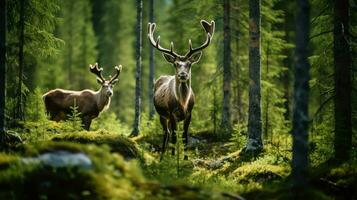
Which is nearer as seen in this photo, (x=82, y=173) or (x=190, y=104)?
(x=82, y=173)

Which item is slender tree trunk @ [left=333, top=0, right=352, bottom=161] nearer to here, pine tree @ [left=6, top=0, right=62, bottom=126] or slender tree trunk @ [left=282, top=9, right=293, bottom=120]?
pine tree @ [left=6, top=0, right=62, bottom=126]

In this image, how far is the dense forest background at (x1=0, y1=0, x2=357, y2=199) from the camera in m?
10.8

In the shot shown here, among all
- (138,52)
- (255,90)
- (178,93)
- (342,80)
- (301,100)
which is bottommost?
(301,100)

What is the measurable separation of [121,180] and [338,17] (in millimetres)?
6582

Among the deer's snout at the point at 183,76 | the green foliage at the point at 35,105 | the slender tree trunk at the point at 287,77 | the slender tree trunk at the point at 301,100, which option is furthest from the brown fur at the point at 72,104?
the slender tree trunk at the point at 301,100

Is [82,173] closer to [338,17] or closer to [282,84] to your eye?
[338,17]

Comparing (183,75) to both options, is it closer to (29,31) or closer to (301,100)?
(301,100)

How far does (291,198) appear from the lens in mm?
7957

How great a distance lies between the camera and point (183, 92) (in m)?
14.1

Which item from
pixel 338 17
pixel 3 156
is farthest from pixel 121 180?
pixel 338 17

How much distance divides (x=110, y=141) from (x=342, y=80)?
5395mm

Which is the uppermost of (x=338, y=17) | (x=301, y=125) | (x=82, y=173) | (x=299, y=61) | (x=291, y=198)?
(x=338, y=17)

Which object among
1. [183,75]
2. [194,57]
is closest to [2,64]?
[183,75]

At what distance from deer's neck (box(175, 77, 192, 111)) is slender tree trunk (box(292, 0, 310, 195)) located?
6.22 meters
